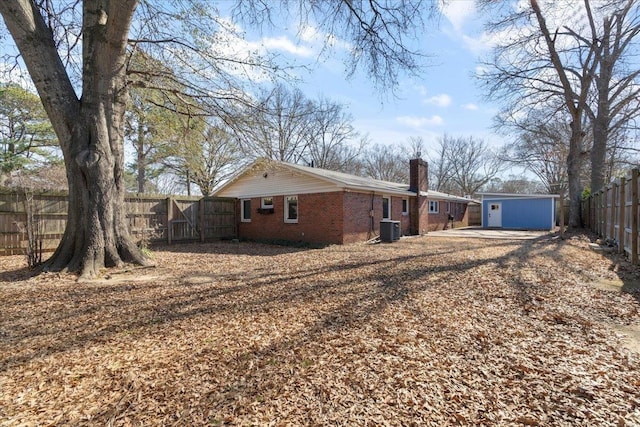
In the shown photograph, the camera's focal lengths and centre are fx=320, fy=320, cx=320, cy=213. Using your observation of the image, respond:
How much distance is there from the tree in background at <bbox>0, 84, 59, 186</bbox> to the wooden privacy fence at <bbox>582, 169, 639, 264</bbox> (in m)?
24.8

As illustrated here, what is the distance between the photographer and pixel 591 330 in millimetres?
3572

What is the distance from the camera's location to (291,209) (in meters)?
14.2

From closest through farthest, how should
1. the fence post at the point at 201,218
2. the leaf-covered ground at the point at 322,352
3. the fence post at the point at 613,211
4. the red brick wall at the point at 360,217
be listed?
the leaf-covered ground at the point at 322,352 → the fence post at the point at 613,211 → the red brick wall at the point at 360,217 → the fence post at the point at 201,218

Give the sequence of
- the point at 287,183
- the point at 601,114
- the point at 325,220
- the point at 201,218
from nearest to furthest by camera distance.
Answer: the point at 325,220 → the point at 287,183 → the point at 201,218 → the point at 601,114

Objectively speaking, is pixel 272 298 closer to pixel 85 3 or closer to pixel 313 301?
pixel 313 301

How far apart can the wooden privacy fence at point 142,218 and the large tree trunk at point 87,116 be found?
1270 millimetres

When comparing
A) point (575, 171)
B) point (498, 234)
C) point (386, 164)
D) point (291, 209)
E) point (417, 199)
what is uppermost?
point (386, 164)

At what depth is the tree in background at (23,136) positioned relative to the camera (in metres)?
17.9

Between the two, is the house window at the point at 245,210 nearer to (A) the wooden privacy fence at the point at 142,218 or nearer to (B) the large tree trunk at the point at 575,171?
(A) the wooden privacy fence at the point at 142,218

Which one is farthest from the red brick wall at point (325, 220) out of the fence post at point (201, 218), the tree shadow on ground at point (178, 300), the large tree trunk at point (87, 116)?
the large tree trunk at point (87, 116)

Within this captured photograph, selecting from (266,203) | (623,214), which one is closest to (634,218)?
(623,214)

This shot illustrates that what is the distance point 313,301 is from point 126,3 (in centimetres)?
671

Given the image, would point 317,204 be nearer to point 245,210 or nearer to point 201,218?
point 245,210

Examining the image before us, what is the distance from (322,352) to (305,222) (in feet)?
34.2
